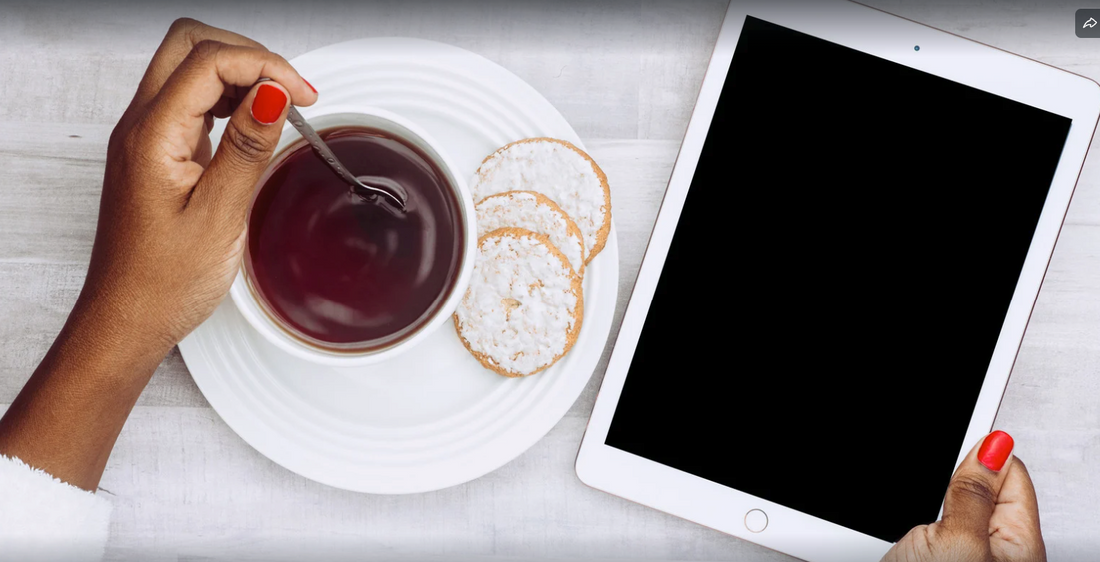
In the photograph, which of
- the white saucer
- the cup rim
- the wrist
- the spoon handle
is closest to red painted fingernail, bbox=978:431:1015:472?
the white saucer

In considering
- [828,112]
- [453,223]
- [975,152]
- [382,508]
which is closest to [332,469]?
[382,508]

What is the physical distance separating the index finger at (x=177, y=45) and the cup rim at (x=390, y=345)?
0.13 metres

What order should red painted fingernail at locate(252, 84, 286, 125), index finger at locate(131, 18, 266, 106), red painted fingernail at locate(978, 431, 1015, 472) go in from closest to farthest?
red painted fingernail at locate(252, 84, 286, 125) < index finger at locate(131, 18, 266, 106) < red painted fingernail at locate(978, 431, 1015, 472)

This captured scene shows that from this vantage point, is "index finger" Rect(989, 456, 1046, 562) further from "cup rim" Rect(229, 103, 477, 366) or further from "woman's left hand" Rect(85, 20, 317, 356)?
"woman's left hand" Rect(85, 20, 317, 356)

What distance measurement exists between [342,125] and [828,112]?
54 cm

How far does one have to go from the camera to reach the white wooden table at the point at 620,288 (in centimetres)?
84

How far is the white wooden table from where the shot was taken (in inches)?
33.0

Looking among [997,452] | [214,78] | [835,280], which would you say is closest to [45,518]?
[214,78]

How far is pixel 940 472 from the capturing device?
2.69 ft

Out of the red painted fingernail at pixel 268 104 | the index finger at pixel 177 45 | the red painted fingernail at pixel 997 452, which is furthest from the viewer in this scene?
the red painted fingernail at pixel 997 452

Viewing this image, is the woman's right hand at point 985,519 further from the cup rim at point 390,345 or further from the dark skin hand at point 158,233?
the dark skin hand at point 158,233

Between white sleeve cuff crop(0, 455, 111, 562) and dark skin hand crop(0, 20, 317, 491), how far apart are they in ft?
0.05

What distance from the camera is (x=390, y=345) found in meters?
0.64

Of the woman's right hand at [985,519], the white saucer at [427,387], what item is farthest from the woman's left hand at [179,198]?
the woman's right hand at [985,519]
